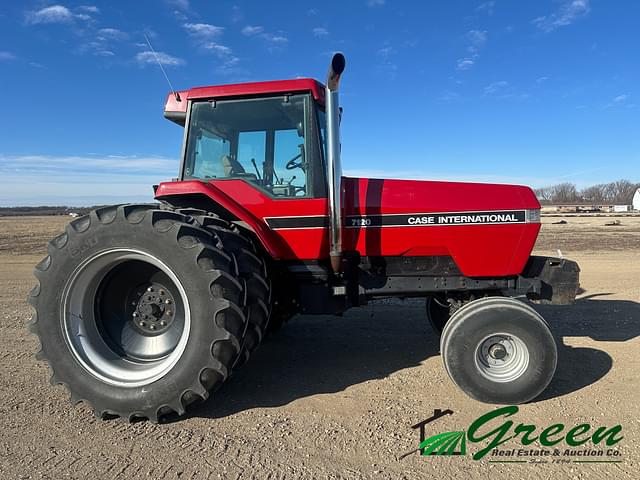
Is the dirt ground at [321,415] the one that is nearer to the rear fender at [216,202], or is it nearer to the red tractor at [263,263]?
the red tractor at [263,263]

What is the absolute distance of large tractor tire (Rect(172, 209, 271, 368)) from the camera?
10.8ft

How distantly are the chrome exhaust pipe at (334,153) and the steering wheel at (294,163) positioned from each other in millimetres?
530

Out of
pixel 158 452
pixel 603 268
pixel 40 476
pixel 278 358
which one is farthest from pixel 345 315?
pixel 603 268

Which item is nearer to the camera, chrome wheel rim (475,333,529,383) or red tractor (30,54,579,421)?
red tractor (30,54,579,421)

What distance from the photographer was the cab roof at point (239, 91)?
3.62 metres

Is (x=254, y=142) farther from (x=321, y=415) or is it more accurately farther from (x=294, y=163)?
(x=321, y=415)

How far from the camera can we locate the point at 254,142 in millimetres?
3873

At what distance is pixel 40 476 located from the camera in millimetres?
2578

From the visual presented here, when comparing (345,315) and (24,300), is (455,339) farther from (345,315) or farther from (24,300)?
(24,300)

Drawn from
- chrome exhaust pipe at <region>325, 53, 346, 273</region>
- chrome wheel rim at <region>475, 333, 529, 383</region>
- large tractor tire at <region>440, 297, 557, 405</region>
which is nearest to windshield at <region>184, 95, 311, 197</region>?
chrome exhaust pipe at <region>325, 53, 346, 273</region>

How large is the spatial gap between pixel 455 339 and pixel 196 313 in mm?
1945

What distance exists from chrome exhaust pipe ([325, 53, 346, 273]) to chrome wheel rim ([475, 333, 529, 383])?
1.33 metres

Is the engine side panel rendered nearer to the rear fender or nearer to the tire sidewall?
the rear fender

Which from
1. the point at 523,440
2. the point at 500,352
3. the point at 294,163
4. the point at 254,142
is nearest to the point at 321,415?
the point at 523,440
